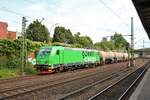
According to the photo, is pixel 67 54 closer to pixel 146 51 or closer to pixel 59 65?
pixel 59 65

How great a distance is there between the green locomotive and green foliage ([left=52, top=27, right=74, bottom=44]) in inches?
2296

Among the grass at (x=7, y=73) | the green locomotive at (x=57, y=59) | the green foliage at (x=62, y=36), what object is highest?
the green foliage at (x=62, y=36)

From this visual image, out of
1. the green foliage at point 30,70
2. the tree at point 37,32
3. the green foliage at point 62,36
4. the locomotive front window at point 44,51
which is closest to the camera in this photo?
the locomotive front window at point 44,51

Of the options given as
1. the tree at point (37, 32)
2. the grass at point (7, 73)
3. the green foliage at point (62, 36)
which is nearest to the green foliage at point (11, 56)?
the grass at point (7, 73)

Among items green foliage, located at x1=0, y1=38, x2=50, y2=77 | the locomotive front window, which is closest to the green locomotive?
the locomotive front window

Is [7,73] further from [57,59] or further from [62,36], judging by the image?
[62,36]

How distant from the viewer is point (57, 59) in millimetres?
32938

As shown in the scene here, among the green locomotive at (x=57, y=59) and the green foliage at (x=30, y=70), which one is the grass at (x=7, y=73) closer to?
the green foliage at (x=30, y=70)

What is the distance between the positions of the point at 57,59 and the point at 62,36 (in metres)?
67.8

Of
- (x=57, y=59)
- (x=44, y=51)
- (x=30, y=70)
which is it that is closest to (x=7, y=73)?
(x=44, y=51)

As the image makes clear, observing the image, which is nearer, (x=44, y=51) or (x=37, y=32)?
(x=44, y=51)

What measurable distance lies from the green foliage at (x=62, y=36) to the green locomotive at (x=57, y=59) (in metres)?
Result: 58.3

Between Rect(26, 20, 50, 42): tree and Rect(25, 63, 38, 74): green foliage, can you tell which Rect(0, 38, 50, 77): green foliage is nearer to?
Rect(25, 63, 38, 74): green foliage

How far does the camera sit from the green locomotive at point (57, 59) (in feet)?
104
